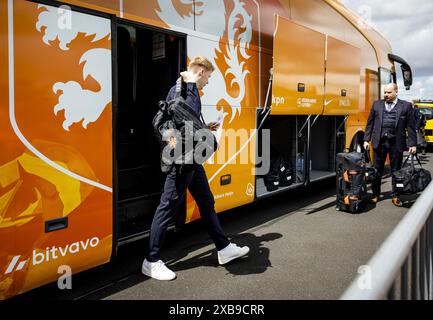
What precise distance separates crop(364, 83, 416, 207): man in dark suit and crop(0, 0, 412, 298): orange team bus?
0.64 metres

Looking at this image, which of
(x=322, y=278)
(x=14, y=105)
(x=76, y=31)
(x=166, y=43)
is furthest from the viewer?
(x=166, y=43)

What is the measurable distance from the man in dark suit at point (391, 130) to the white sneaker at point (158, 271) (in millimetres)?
4202

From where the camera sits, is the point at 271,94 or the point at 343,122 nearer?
the point at 271,94

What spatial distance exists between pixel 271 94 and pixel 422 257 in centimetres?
354

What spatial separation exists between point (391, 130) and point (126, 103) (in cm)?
409

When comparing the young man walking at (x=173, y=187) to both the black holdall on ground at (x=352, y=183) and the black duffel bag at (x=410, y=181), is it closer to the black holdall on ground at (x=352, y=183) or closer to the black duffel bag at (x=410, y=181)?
the black holdall on ground at (x=352, y=183)

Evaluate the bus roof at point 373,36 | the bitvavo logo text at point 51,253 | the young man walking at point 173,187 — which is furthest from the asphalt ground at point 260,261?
the bus roof at point 373,36

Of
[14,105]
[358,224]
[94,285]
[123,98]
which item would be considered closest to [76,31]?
[14,105]

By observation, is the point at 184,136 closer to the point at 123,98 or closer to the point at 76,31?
the point at 76,31

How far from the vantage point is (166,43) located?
4.55 m

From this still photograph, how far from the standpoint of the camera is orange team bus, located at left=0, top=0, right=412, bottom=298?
8.70ft

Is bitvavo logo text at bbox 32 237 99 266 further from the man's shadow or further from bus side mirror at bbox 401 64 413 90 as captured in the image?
bus side mirror at bbox 401 64 413 90

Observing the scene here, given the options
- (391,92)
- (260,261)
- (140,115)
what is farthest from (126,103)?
(391,92)

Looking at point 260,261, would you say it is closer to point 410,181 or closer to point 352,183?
Result: point 352,183
